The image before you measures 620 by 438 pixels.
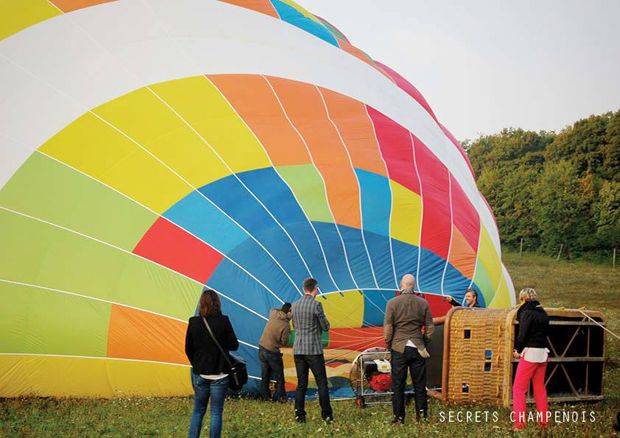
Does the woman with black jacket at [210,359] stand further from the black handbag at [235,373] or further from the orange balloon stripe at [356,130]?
the orange balloon stripe at [356,130]

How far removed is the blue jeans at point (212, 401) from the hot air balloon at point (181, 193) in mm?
2148

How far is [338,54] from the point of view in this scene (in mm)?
9812

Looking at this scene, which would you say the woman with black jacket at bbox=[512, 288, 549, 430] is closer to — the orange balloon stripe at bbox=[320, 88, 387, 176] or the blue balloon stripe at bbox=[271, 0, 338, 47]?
the orange balloon stripe at bbox=[320, 88, 387, 176]

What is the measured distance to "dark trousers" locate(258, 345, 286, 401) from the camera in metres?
6.96

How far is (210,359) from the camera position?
16.0 feet

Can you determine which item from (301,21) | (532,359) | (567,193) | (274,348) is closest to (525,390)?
(532,359)

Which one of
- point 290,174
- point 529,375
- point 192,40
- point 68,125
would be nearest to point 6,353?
point 68,125

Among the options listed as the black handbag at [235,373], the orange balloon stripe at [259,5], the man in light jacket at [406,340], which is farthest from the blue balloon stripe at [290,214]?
the black handbag at [235,373]

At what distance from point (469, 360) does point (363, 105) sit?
3792mm

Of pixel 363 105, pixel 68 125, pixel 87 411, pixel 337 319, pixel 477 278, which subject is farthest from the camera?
pixel 337 319

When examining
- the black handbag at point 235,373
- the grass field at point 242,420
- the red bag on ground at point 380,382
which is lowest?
the grass field at point 242,420

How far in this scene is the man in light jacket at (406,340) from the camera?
580cm

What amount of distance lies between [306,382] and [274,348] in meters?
1.03

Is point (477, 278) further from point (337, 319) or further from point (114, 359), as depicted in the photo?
point (114, 359)
